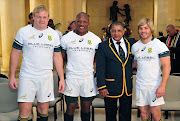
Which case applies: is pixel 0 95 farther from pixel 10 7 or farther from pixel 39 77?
pixel 10 7

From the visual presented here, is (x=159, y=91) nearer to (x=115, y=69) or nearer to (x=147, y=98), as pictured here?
(x=147, y=98)

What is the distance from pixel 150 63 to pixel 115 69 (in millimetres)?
474

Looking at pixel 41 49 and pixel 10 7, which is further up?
pixel 10 7

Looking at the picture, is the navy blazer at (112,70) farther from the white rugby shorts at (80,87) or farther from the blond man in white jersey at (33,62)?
the blond man in white jersey at (33,62)

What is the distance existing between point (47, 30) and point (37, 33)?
15cm

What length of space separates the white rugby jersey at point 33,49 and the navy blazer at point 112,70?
713 mm

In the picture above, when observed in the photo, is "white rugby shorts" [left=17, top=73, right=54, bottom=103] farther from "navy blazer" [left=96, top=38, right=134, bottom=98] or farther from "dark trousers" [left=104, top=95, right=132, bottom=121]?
"dark trousers" [left=104, top=95, right=132, bottom=121]

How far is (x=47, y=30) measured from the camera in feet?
11.6

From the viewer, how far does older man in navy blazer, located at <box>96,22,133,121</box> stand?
362 centimetres

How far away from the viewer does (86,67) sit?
146 inches

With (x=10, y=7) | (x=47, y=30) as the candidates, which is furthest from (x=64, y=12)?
(x=47, y=30)

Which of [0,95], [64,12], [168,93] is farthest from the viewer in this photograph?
[64,12]

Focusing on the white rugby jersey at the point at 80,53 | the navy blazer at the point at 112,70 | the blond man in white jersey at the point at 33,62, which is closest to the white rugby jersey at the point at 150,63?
the navy blazer at the point at 112,70

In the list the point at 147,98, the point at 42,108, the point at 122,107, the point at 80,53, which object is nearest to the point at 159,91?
the point at 147,98
